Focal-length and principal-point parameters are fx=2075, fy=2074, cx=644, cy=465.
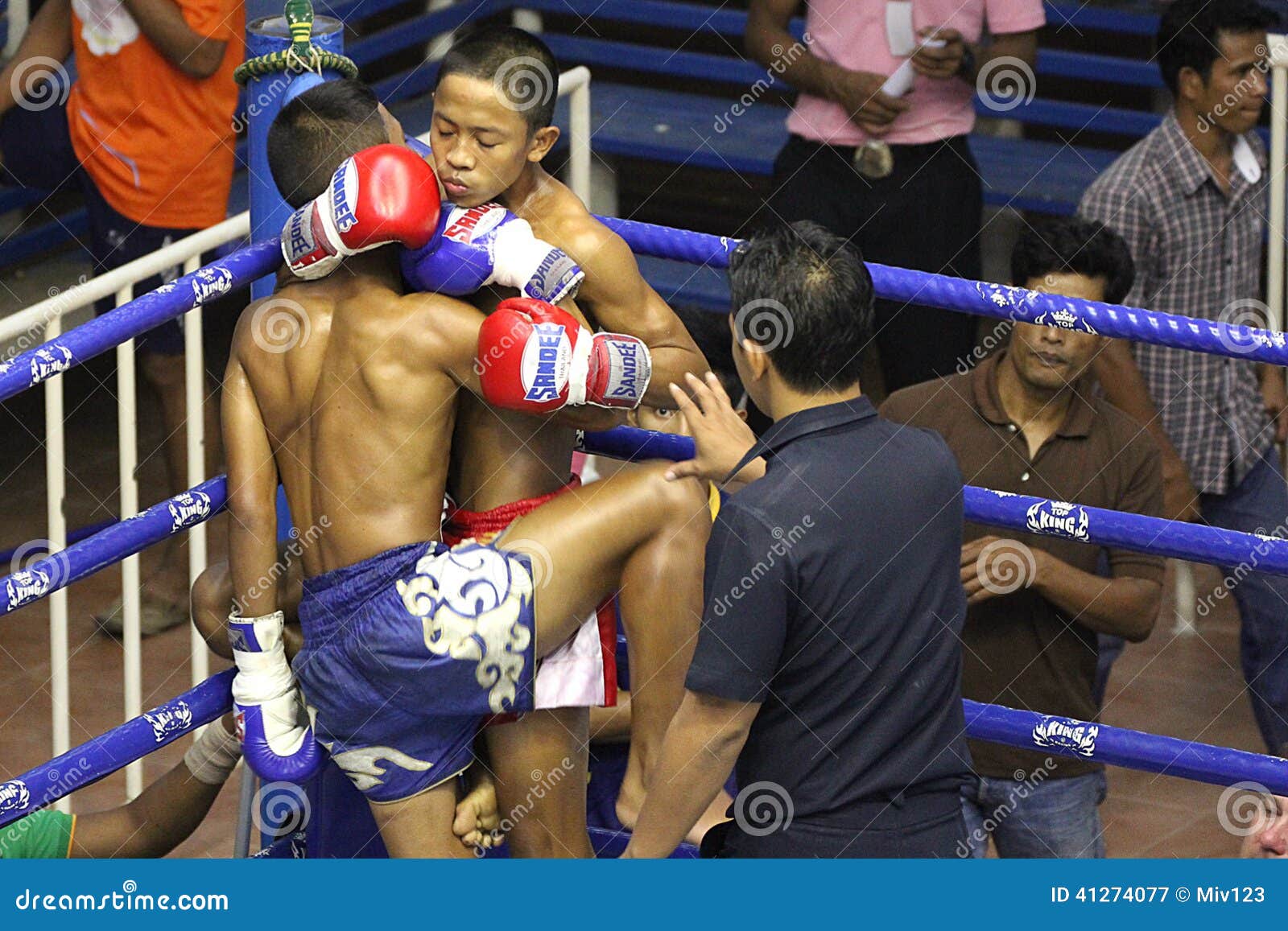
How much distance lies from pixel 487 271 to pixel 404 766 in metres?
0.77

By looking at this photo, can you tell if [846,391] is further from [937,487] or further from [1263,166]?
[1263,166]

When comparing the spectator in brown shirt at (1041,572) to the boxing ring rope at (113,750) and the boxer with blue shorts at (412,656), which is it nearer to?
the boxer with blue shorts at (412,656)

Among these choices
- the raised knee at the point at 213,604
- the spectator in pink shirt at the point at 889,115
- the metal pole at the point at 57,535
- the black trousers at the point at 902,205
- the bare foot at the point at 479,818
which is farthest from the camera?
the black trousers at the point at 902,205

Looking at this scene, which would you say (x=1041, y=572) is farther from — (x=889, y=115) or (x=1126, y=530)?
(x=889, y=115)

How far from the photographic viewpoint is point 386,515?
3.13 meters

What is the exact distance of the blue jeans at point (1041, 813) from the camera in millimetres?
3814

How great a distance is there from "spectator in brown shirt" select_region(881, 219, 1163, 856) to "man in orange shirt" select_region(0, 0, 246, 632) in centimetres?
233

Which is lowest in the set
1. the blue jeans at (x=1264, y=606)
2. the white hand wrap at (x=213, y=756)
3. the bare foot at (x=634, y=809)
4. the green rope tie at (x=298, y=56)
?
the blue jeans at (x=1264, y=606)

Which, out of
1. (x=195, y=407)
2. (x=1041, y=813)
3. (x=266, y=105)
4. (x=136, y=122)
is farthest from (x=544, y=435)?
(x=136, y=122)

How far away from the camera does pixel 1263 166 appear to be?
17.6ft

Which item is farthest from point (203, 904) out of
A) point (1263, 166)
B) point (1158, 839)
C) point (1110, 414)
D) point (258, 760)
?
point (1263, 166)

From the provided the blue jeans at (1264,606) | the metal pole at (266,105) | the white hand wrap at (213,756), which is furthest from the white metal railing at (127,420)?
the blue jeans at (1264,606)

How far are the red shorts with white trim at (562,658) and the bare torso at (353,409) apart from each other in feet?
0.25

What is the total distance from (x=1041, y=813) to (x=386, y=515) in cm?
143
